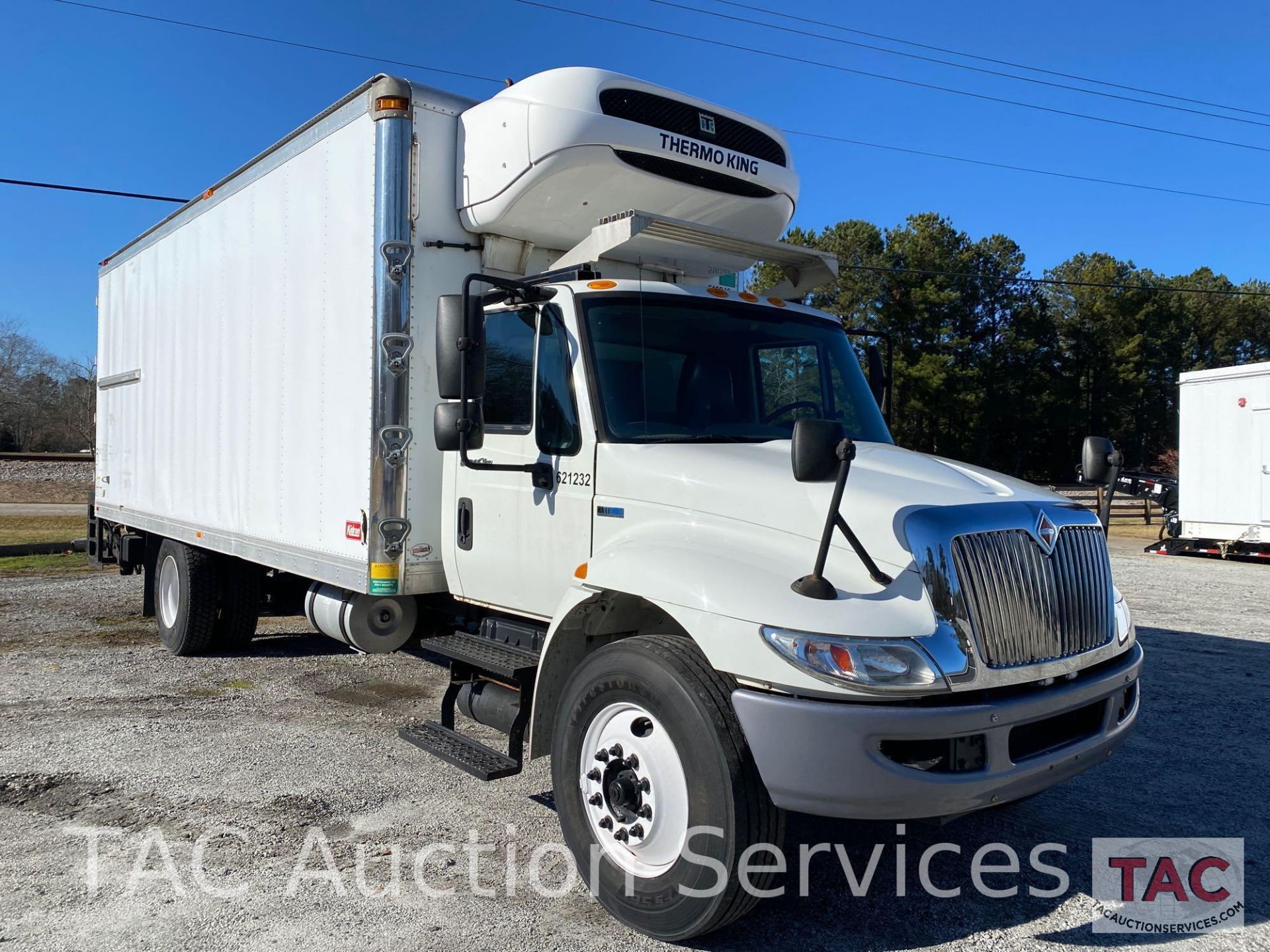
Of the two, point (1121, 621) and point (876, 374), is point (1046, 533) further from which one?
point (876, 374)

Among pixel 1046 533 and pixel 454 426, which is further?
pixel 454 426

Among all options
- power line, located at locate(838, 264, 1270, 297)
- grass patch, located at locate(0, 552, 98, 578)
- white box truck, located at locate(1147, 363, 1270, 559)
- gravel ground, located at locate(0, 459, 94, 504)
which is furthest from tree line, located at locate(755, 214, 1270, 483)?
grass patch, located at locate(0, 552, 98, 578)

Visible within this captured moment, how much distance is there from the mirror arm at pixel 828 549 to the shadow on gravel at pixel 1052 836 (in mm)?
939

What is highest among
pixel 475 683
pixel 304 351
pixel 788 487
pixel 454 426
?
pixel 304 351

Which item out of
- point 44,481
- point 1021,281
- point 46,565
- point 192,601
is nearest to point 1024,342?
point 1021,281

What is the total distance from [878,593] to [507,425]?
215cm

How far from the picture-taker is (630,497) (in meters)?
3.98

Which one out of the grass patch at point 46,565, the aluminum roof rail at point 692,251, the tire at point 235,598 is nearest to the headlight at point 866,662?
the aluminum roof rail at point 692,251

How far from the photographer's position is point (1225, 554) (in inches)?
713

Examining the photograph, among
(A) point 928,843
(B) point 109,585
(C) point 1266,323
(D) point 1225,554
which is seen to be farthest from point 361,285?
(C) point 1266,323

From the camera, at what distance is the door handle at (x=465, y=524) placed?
16.4 feet

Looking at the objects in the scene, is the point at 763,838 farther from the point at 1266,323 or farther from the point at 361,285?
the point at 1266,323

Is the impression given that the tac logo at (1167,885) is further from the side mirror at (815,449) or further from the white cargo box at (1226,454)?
the white cargo box at (1226,454)

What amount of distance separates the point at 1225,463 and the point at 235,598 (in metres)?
16.9
